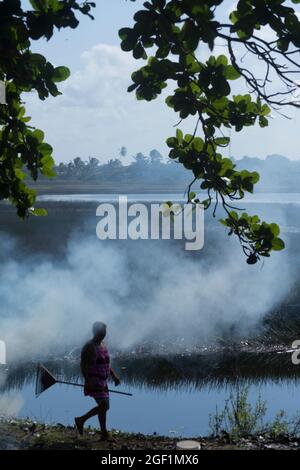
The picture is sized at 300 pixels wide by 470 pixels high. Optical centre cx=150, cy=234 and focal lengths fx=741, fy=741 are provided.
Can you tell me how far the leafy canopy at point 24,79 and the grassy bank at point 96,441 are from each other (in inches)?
84.4

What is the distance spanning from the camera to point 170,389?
11.0 metres

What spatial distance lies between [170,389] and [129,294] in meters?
6.43

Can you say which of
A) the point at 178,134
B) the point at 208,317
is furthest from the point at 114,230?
the point at 178,134

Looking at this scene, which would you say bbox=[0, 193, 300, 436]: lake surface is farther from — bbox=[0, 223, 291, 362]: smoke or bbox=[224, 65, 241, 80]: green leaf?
bbox=[224, 65, 241, 80]: green leaf

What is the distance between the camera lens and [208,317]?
1563 cm

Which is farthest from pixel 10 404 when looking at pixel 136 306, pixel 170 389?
pixel 136 306

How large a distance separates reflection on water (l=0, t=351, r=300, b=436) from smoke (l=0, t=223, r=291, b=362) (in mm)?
1074

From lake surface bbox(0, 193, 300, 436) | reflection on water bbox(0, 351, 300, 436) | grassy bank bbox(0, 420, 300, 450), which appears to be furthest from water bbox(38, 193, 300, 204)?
grassy bank bbox(0, 420, 300, 450)

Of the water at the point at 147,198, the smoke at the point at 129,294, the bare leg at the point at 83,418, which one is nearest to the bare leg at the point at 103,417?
the bare leg at the point at 83,418

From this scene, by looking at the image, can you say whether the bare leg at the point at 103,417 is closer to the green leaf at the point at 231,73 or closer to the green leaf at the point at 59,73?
the green leaf at the point at 59,73

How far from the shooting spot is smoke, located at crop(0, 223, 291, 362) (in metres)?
14.1

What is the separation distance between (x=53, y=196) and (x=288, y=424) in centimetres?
3724

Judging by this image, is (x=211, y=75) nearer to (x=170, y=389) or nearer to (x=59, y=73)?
(x=59, y=73)
